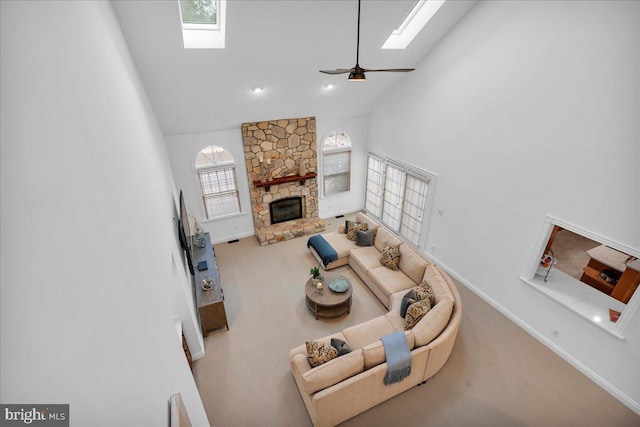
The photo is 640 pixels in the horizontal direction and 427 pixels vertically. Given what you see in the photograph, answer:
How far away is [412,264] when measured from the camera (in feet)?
18.1

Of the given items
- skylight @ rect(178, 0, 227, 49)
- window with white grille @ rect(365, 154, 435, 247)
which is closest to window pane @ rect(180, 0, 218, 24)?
skylight @ rect(178, 0, 227, 49)

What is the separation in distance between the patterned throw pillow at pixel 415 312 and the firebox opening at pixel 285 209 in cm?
464

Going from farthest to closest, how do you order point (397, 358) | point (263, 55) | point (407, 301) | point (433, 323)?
point (263, 55) < point (407, 301) < point (433, 323) < point (397, 358)

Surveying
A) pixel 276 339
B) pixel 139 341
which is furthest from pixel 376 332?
pixel 139 341

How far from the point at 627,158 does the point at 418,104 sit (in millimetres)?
3629

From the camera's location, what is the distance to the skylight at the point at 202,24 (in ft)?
13.5

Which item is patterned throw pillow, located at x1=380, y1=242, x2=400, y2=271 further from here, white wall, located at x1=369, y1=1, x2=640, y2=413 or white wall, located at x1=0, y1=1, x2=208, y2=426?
white wall, located at x1=0, y1=1, x2=208, y2=426

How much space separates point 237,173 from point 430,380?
578cm

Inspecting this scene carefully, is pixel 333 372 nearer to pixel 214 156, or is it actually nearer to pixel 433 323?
pixel 433 323

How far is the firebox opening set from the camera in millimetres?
8055

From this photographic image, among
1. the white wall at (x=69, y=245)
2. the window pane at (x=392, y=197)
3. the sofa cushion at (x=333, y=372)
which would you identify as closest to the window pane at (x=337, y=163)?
the window pane at (x=392, y=197)

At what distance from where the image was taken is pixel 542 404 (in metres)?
3.93

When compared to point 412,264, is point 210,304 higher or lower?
lower

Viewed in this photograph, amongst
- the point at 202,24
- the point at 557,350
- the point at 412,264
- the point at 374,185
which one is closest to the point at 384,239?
the point at 412,264
